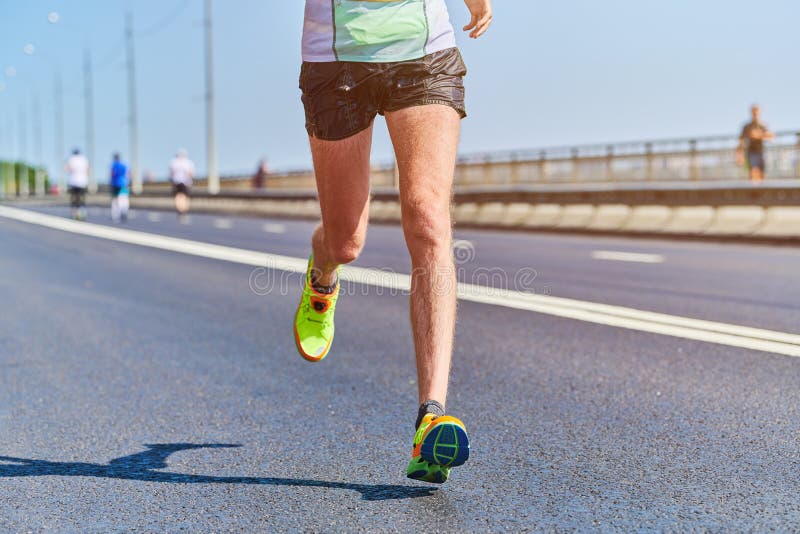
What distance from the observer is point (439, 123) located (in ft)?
10.9

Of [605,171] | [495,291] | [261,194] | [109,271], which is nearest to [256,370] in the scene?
[495,291]

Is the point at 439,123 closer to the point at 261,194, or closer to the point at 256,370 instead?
the point at 256,370

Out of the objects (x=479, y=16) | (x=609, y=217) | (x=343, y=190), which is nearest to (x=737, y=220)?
(x=609, y=217)

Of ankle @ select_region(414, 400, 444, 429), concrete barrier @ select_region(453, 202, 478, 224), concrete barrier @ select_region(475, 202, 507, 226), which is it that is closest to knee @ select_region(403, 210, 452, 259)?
ankle @ select_region(414, 400, 444, 429)

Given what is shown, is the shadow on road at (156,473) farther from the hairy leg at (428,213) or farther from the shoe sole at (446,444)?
the hairy leg at (428,213)

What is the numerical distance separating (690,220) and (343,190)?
14563mm

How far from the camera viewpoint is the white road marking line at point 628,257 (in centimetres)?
1215

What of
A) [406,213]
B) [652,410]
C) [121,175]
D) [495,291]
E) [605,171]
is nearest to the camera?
[406,213]

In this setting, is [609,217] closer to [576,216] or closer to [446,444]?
[576,216]

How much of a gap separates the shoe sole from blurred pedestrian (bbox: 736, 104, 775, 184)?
18958 millimetres

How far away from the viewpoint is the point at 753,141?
832 inches

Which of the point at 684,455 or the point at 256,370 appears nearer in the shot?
the point at 684,455

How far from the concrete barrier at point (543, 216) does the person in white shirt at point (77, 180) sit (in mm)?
13783

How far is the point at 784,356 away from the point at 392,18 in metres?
3.17
